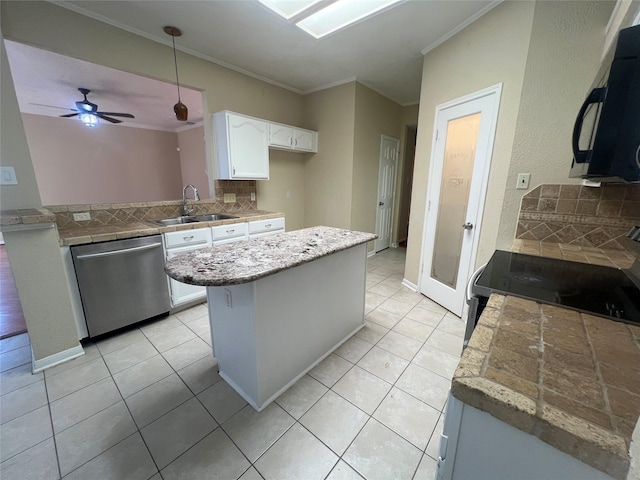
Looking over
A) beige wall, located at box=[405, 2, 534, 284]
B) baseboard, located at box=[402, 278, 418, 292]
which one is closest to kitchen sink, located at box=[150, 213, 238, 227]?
baseboard, located at box=[402, 278, 418, 292]

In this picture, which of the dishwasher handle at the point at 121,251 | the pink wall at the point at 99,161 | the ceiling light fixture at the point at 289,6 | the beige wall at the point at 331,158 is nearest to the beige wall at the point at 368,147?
the beige wall at the point at 331,158

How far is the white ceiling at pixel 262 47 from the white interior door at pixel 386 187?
2.70 ft

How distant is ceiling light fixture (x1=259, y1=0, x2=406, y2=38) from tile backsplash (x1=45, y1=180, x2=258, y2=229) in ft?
6.38

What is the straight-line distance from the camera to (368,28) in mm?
2416

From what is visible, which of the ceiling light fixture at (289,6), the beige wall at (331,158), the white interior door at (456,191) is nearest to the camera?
the ceiling light fixture at (289,6)

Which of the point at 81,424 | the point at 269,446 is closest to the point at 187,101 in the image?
the point at 81,424

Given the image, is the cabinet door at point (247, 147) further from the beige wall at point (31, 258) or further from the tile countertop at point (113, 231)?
the beige wall at point (31, 258)

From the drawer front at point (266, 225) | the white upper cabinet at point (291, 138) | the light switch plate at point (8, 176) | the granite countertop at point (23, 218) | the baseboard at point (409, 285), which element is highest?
the white upper cabinet at point (291, 138)

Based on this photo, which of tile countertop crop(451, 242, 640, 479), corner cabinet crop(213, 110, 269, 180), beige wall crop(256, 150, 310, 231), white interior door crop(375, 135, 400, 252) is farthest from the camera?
white interior door crop(375, 135, 400, 252)

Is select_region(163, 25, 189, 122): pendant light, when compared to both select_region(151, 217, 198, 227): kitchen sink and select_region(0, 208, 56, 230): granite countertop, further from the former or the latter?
select_region(0, 208, 56, 230): granite countertop

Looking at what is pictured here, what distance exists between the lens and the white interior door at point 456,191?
2.21 meters

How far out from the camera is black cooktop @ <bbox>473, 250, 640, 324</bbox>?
2.87 ft

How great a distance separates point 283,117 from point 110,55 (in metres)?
2.15

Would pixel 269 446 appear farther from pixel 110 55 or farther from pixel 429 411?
pixel 110 55
